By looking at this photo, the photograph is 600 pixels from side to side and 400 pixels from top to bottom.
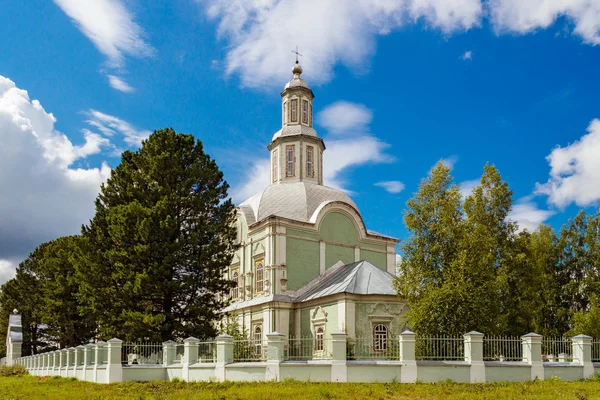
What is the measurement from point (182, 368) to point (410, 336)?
750cm

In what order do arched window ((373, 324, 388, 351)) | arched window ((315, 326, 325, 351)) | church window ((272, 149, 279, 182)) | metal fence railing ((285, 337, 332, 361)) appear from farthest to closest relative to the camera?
1. church window ((272, 149, 279, 182))
2. arched window ((315, 326, 325, 351))
3. metal fence railing ((285, 337, 332, 361))
4. arched window ((373, 324, 388, 351))

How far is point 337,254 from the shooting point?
31688mm

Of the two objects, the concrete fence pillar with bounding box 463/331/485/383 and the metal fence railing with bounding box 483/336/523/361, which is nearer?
the concrete fence pillar with bounding box 463/331/485/383

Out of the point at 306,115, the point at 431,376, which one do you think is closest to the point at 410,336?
the point at 431,376

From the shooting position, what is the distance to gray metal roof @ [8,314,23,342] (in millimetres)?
42125

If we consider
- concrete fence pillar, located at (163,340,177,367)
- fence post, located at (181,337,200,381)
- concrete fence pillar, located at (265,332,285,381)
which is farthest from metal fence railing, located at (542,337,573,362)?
concrete fence pillar, located at (163,340,177,367)

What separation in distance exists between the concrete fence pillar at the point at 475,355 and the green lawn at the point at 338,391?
540mm

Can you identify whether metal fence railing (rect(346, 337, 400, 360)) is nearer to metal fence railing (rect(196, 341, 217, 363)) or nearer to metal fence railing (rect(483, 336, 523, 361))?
metal fence railing (rect(483, 336, 523, 361))

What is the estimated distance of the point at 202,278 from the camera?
24.5 meters

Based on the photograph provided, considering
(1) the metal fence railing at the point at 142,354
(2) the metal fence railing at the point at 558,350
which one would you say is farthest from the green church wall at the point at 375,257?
(1) the metal fence railing at the point at 142,354

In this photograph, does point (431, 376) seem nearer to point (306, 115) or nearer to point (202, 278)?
point (202, 278)

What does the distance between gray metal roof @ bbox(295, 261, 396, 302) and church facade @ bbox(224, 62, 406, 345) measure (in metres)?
0.05

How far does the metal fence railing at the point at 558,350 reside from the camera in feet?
67.2

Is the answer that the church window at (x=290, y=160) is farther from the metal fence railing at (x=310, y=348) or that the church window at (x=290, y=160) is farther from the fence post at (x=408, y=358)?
the fence post at (x=408, y=358)
